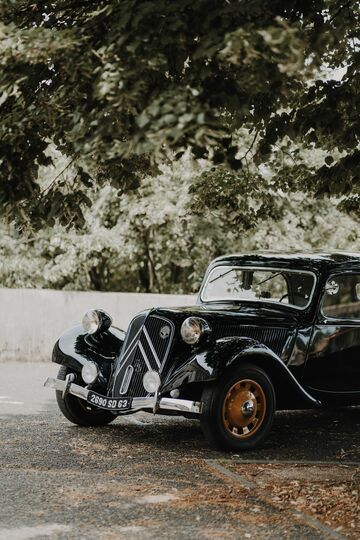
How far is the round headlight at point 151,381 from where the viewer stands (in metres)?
8.24

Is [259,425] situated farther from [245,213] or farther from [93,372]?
[245,213]

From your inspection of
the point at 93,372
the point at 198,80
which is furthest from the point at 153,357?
the point at 198,80

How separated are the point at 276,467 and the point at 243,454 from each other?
0.54 m

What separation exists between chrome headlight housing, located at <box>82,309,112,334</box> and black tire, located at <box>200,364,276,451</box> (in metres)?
1.91

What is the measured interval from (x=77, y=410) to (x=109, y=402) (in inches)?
41.9

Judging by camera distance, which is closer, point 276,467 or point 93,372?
point 276,467

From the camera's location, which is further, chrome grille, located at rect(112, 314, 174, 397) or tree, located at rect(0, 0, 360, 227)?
chrome grille, located at rect(112, 314, 174, 397)

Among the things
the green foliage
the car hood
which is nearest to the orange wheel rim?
the car hood

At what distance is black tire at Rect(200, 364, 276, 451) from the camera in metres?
8.09

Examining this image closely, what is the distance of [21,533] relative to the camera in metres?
5.59

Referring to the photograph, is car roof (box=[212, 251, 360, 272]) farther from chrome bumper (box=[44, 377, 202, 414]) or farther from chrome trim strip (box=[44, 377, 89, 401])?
chrome trim strip (box=[44, 377, 89, 401])

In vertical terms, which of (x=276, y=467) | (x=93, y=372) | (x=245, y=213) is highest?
(x=245, y=213)

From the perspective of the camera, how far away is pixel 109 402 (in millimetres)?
8508

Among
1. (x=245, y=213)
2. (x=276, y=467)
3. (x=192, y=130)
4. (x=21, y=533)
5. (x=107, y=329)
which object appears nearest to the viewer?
(x=192, y=130)
